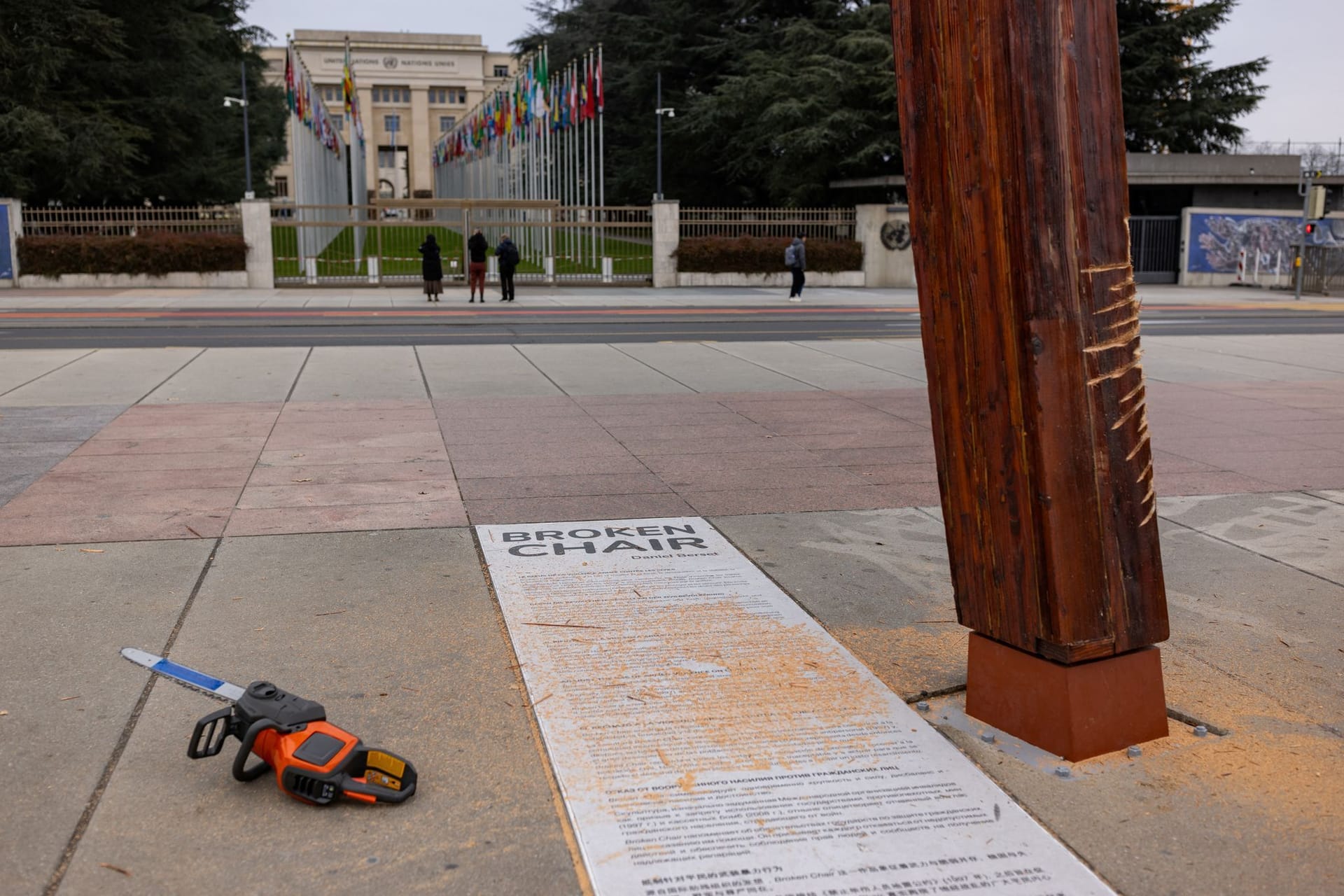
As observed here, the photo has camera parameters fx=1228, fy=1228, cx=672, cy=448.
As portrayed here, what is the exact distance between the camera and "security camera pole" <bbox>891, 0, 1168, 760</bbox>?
12.6ft

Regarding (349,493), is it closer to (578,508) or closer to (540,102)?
(578,508)

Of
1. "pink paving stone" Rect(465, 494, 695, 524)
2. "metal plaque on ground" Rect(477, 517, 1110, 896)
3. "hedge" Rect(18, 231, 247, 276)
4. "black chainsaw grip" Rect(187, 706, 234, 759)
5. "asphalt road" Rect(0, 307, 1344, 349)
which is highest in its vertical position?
"hedge" Rect(18, 231, 247, 276)

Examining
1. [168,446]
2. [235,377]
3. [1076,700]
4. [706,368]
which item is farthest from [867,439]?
[235,377]

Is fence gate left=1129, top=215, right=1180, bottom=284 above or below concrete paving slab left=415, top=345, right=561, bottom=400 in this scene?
above

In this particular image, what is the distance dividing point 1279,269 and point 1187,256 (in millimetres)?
2718

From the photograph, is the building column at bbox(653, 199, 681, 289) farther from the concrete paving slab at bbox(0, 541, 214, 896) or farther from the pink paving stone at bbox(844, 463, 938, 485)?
the concrete paving slab at bbox(0, 541, 214, 896)

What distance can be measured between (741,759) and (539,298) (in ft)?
92.9

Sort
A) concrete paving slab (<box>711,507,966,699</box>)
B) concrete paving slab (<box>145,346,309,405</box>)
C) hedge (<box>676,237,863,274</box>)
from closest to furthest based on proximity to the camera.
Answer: concrete paving slab (<box>711,507,966,699</box>) < concrete paving slab (<box>145,346,309,405</box>) < hedge (<box>676,237,863,274</box>)

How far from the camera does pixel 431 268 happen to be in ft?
94.5

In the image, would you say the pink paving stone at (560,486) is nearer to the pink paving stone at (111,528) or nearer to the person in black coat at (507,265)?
the pink paving stone at (111,528)

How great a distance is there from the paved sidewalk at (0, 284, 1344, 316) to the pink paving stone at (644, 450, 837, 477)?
1919cm

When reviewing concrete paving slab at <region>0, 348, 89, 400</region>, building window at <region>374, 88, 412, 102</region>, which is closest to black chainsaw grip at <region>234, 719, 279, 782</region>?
concrete paving slab at <region>0, 348, 89, 400</region>

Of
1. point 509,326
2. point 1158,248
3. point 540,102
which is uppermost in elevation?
point 540,102

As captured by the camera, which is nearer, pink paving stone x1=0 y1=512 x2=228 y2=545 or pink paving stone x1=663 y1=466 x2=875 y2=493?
pink paving stone x1=0 y1=512 x2=228 y2=545
